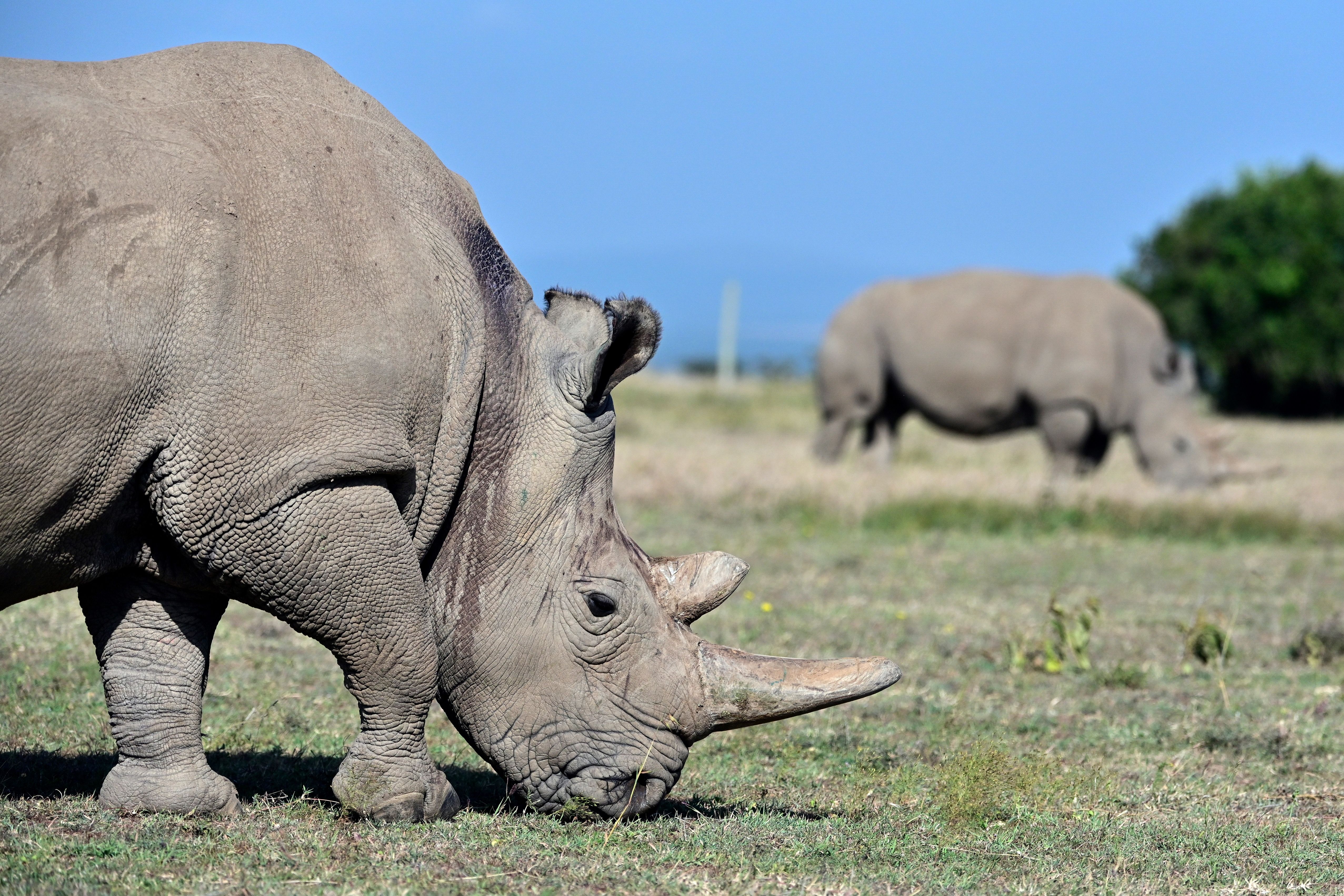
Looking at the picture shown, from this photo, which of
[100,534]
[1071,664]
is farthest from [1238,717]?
[100,534]

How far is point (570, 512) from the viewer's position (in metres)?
4.40

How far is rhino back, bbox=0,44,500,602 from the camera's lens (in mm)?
3674

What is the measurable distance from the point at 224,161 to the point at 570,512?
52.4 inches

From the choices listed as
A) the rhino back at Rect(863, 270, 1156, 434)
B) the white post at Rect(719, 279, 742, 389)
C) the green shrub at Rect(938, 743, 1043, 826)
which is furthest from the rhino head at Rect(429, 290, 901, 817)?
the white post at Rect(719, 279, 742, 389)

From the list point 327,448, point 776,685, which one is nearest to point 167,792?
point 327,448

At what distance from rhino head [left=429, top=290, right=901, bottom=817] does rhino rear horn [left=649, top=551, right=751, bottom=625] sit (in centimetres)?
6

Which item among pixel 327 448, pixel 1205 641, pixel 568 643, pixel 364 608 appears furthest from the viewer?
pixel 1205 641

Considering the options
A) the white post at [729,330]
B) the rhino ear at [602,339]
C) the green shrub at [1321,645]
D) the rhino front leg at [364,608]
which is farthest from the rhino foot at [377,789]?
the white post at [729,330]

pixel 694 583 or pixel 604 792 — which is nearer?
pixel 604 792

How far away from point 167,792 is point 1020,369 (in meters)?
13.2

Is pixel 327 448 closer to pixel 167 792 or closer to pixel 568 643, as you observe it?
pixel 568 643

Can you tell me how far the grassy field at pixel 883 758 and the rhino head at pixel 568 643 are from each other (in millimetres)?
194

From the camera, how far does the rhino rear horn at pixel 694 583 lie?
14.7ft

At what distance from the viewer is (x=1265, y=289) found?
95.8 feet
